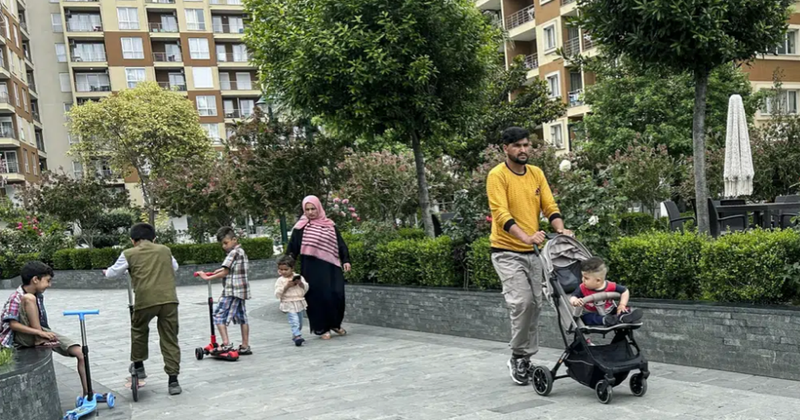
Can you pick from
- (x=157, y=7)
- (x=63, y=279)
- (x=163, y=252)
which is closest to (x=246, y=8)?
(x=163, y=252)

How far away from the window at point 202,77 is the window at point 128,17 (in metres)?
6.61

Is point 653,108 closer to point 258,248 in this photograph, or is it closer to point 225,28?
point 258,248

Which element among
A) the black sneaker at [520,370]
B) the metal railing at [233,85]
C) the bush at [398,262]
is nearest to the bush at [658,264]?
the black sneaker at [520,370]

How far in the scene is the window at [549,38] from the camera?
39.2 meters

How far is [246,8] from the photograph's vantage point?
14266mm

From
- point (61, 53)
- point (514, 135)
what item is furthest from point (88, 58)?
point (514, 135)

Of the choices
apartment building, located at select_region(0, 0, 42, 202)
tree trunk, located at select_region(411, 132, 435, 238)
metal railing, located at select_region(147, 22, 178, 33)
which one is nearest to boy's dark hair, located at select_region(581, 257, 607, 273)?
tree trunk, located at select_region(411, 132, 435, 238)

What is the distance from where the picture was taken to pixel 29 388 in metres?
5.57

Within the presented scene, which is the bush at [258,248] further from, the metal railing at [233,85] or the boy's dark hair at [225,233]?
the metal railing at [233,85]

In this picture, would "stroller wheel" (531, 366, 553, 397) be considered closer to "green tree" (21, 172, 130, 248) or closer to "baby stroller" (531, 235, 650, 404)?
"baby stroller" (531, 235, 650, 404)

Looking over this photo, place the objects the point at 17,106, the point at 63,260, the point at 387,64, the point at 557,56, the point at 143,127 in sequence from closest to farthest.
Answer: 1. the point at 387,64
2. the point at 63,260
3. the point at 557,56
4. the point at 143,127
5. the point at 17,106

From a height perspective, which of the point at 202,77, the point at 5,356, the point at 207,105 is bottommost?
the point at 5,356

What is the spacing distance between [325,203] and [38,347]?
24.7ft

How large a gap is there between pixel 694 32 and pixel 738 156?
18.5ft
